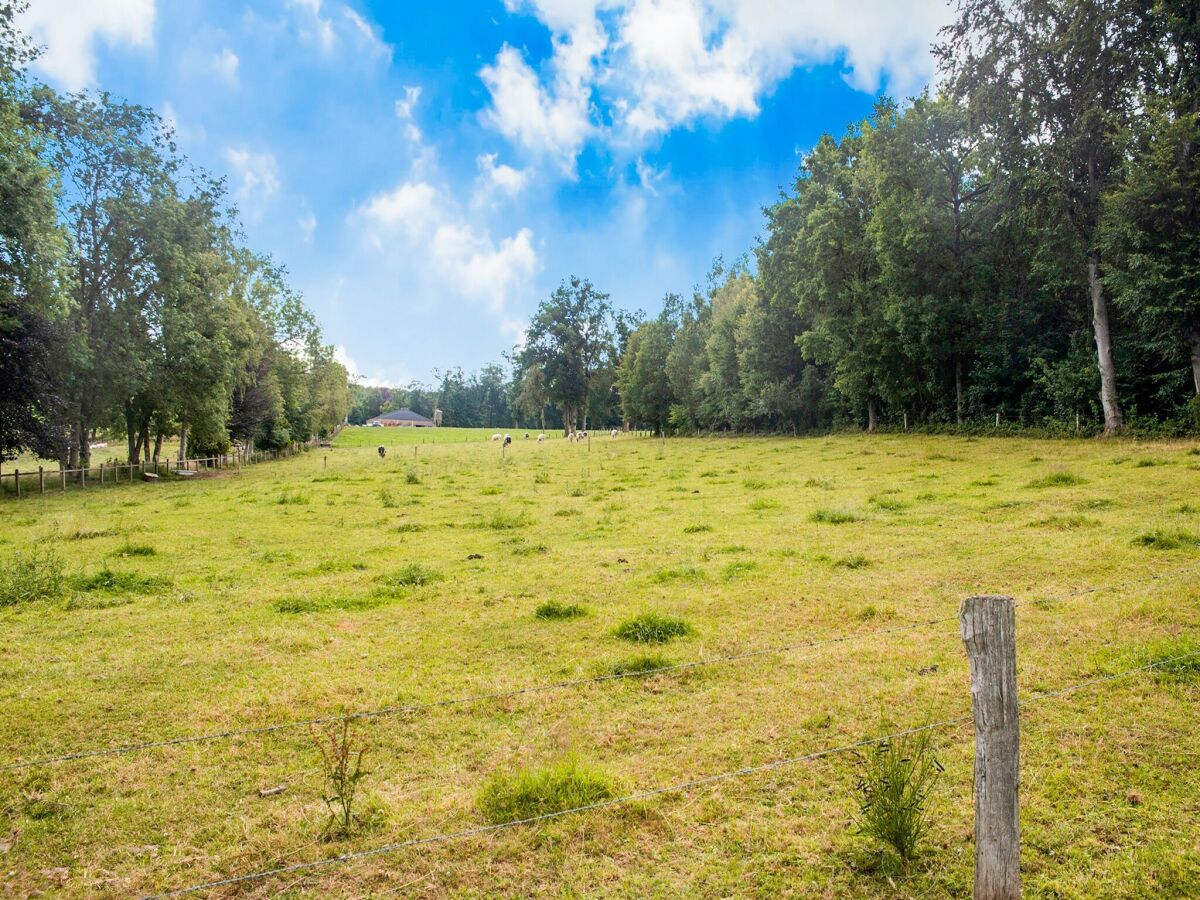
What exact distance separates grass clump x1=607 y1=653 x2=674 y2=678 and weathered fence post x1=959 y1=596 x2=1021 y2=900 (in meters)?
4.36

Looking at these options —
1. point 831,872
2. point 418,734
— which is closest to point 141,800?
point 418,734

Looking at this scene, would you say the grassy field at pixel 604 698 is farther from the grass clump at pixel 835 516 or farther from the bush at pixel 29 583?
the bush at pixel 29 583

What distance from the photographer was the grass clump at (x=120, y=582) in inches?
482

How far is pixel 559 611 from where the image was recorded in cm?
1016

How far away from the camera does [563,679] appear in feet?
25.6

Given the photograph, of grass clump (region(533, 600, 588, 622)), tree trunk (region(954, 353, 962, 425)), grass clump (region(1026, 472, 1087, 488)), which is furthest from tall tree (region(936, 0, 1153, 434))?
grass clump (region(533, 600, 588, 622))

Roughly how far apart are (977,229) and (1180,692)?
1616 inches

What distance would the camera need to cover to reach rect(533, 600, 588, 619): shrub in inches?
399

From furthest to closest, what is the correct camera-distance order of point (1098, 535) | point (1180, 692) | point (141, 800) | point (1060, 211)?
point (1060, 211) < point (1098, 535) < point (1180, 692) < point (141, 800)

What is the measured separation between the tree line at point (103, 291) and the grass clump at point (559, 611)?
26164 millimetres

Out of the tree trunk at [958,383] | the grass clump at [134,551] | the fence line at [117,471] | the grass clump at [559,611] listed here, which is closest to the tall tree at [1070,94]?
the tree trunk at [958,383]

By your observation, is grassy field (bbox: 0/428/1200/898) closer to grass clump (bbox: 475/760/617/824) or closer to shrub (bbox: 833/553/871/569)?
grass clump (bbox: 475/760/617/824)

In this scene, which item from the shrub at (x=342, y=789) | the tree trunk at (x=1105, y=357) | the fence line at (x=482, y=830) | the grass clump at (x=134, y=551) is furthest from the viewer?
the tree trunk at (x=1105, y=357)

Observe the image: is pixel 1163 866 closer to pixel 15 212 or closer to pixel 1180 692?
pixel 1180 692
